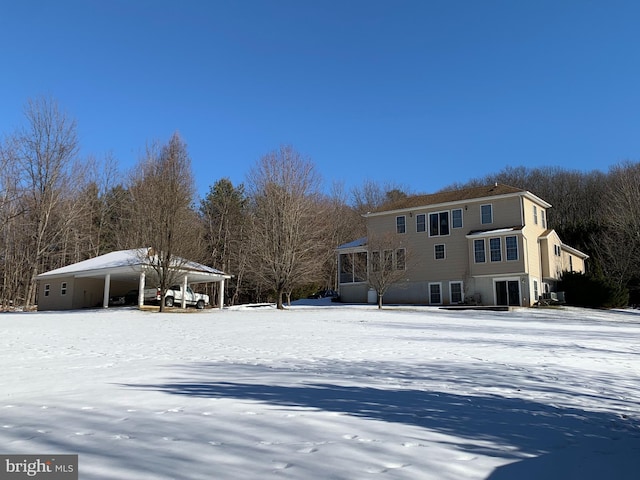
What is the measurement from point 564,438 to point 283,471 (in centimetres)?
283

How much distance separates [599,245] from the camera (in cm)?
4344

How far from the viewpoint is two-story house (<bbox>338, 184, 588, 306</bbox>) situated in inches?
1268

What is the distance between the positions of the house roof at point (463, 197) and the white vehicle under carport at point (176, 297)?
14.6 metres

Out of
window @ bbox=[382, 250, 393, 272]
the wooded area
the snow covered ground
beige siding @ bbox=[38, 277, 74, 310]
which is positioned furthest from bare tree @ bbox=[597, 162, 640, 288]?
beige siding @ bbox=[38, 277, 74, 310]

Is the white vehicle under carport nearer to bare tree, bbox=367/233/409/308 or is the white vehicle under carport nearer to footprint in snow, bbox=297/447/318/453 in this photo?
bare tree, bbox=367/233/409/308

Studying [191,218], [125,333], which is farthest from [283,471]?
[191,218]

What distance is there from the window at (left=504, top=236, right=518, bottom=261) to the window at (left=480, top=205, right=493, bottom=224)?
7.70 ft

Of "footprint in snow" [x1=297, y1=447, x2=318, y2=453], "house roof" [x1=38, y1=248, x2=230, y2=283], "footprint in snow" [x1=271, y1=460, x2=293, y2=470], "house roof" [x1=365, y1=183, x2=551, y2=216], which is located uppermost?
"house roof" [x1=365, y1=183, x2=551, y2=216]

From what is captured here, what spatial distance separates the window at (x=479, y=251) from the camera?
3325 centimetres

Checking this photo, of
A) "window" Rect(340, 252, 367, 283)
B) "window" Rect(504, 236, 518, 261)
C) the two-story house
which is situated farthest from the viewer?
"window" Rect(340, 252, 367, 283)

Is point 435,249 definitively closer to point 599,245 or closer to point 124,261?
point 599,245

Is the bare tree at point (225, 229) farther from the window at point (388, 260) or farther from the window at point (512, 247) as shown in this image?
the window at point (512, 247)

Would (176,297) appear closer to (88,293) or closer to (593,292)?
(88,293)

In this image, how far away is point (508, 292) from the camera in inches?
1273
